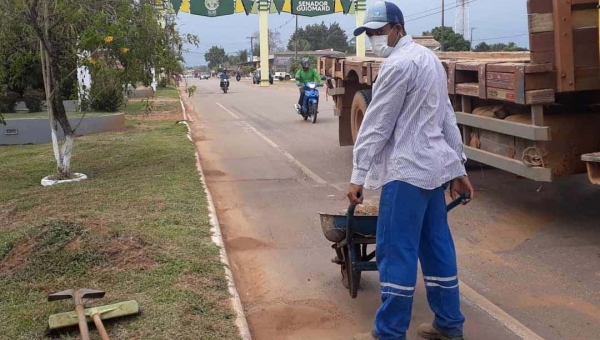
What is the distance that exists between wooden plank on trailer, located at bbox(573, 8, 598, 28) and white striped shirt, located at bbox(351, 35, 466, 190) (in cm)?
254

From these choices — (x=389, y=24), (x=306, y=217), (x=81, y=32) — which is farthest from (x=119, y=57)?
(x=389, y=24)

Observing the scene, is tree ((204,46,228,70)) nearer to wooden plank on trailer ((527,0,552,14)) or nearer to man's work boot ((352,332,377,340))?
wooden plank on trailer ((527,0,552,14))

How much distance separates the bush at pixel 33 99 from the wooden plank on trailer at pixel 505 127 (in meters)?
14.5

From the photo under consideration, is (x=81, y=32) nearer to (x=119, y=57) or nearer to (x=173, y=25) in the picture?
(x=119, y=57)

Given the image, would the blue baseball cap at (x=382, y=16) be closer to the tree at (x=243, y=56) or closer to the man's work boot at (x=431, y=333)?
the man's work boot at (x=431, y=333)

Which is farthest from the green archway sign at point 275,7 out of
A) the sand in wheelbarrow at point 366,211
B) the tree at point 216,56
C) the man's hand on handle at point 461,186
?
the tree at point 216,56

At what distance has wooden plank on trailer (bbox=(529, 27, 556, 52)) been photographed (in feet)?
19.1

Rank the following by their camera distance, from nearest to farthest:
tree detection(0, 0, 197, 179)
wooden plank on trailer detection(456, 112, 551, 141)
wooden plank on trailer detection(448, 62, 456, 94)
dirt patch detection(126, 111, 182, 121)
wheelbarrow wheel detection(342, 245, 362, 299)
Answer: wheelbarrow wheel detection(342, 245, 362, 299), wooden plank on trailer detection(456, 112, 551, 141), wooden plank on trailer detection(448, 62, 456, 94), tree detection(0, 0, 197, 179), dirt patch detection(126, 111, 182, 121)

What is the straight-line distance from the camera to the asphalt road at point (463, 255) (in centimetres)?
457

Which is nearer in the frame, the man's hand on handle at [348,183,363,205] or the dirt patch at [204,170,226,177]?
the man's hand on handle at [348,183,363,205]

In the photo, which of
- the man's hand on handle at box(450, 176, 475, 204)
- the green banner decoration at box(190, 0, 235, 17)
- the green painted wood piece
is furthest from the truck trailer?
the green banner decoration at box(190, 0, 235, 17)

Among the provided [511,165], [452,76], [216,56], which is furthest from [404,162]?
[216,56]

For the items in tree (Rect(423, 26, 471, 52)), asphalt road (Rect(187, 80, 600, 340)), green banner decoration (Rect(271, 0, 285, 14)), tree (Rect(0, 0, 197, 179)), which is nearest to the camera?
asphalt road (Rect(187, 80, 600, 340))

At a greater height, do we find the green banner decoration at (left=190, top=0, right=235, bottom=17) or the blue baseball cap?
the green banner decoration at (left=190, top=0, right=235, bottom=17)
